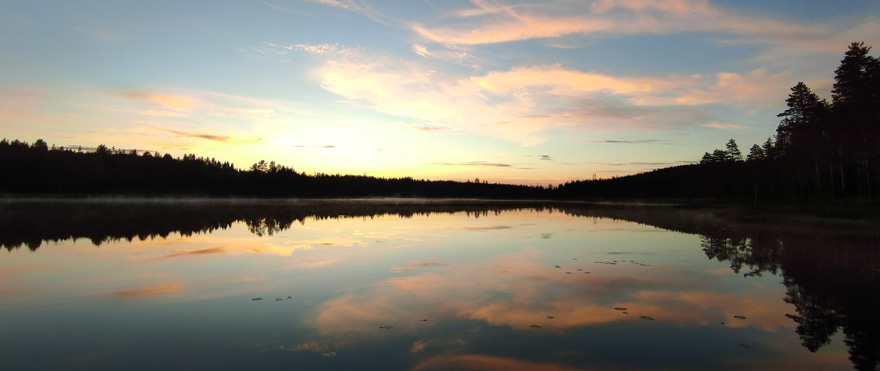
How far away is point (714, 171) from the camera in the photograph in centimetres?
9444

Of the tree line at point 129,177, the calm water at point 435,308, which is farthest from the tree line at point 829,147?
the tree line at point 129,177

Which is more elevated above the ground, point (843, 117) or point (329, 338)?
point (843, 117)

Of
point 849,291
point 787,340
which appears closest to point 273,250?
point 787,340

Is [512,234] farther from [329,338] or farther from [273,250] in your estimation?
[329,338]

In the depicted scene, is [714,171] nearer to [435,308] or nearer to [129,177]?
[435,308]

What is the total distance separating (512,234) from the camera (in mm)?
30984

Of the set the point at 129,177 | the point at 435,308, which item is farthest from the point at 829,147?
the point at 129,177

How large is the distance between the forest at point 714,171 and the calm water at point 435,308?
29.6 m

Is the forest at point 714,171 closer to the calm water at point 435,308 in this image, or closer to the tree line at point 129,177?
the tree line at point 129,177

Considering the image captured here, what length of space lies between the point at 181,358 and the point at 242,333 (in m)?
1.47

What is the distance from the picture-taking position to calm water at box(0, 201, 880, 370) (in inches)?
307

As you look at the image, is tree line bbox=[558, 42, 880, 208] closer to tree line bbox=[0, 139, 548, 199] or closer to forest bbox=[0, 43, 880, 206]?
forest bbox=[0, 43, 880, 206]

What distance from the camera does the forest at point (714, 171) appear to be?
41906mm

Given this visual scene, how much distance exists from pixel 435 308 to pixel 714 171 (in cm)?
10158
